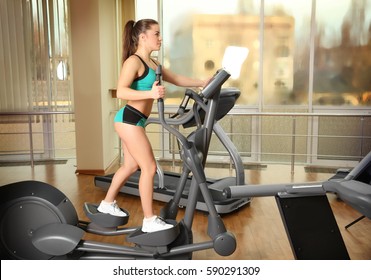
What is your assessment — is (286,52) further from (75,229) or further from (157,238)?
(75,229)

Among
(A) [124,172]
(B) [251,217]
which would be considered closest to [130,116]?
(A) [124,172]

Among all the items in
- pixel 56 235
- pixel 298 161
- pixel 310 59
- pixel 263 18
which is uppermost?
pixel 263 18

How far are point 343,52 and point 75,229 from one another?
14.8ft

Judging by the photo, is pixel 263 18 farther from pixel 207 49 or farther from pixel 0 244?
pixel 0 244

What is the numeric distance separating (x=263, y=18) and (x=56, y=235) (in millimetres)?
4319

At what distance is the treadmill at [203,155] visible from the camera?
226cm

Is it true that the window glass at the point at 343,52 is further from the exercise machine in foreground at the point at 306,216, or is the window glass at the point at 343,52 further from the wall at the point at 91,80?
the exercise machine in foreground at the point at 306,216

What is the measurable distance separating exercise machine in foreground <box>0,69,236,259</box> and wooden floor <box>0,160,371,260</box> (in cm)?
36

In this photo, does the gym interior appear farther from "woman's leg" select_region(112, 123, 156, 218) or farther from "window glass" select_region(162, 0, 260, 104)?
"woman's leg" select_region(112, 123, 156, 218)

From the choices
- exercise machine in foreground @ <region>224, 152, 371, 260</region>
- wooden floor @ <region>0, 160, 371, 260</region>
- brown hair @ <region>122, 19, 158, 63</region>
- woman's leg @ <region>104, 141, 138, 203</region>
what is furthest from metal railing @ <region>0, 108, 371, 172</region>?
exercise machine in foreground @ <region>224, 152, 371, 260</region>

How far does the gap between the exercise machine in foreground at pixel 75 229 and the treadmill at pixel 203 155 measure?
3 centimetres

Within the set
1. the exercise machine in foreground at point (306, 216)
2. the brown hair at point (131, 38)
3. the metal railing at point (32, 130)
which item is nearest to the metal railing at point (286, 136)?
the metal railing at point (32, 130)

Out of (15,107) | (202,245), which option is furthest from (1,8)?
(202,245)
